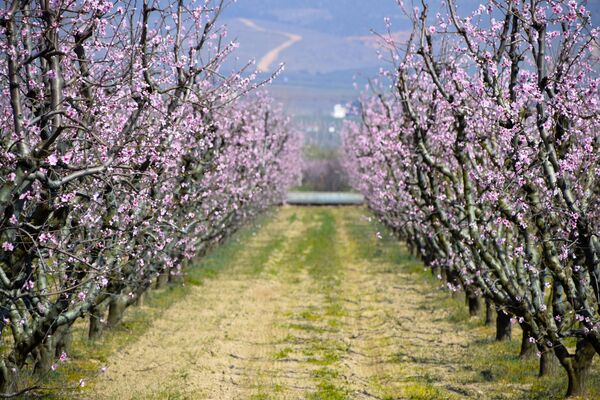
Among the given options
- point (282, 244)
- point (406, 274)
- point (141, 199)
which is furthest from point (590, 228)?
point (282, 244)

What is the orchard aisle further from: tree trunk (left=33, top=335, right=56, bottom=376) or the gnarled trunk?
the gnarled trunk

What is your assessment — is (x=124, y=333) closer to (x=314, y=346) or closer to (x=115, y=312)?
(x=115, y=312)

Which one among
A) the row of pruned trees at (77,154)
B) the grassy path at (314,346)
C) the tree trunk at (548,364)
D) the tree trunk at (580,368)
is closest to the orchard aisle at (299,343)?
the grassy path at (314,346)

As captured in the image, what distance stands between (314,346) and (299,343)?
460 mm

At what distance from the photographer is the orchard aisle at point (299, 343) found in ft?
47.7

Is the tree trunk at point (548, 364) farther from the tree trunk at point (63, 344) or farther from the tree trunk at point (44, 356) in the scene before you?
the tree trunk at point (44, 356)

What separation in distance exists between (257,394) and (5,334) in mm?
6276

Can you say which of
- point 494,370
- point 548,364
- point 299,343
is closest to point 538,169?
point 548,364

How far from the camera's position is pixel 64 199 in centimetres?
995

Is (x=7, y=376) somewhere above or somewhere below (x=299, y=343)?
above

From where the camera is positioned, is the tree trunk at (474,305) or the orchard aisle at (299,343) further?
the tree trunk at (474,305)

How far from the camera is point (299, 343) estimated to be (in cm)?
1870

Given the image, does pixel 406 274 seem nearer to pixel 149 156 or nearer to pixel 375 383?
pixel 375 383

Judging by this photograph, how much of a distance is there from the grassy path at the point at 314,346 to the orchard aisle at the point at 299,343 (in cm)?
3
